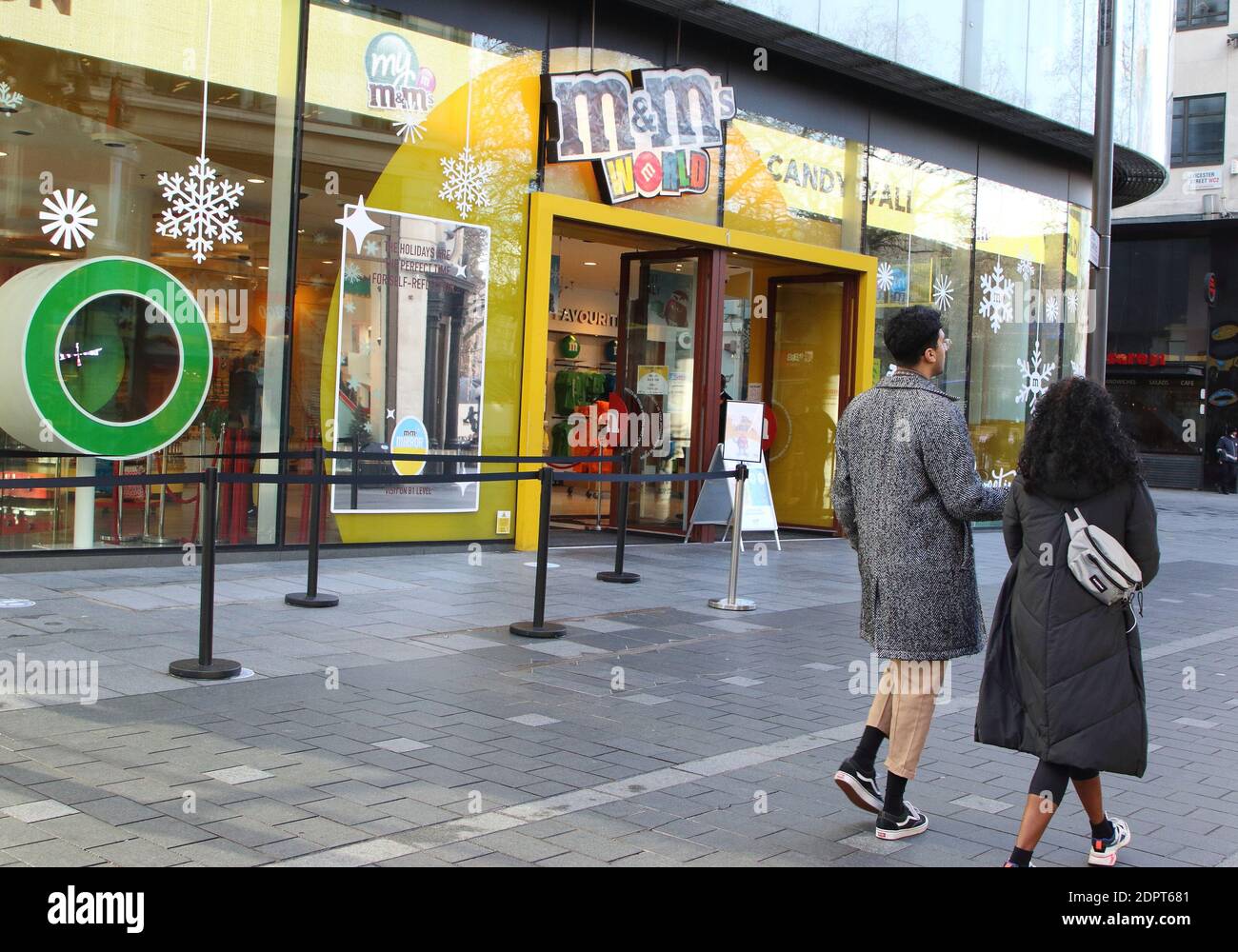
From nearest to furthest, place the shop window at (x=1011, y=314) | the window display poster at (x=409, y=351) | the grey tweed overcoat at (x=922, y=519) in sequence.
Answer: the grey tweed overcoat at (x=922, y=519), the window display poster at (x=409, y=351), the shop window at (x=1011, y=314)

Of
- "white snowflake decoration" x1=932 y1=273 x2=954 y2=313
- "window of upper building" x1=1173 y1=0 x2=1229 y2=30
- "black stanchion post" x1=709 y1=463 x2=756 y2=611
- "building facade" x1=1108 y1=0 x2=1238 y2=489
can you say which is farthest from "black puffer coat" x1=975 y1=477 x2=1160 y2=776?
"window of upper building" x1=1173 y1=0 x2=1229 y2=30

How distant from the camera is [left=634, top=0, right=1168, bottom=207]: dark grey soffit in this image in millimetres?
13164

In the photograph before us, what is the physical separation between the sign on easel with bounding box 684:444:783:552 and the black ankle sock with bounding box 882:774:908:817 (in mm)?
8490

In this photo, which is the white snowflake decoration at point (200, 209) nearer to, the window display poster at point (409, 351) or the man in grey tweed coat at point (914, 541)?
the window display poster at point (409, 351)

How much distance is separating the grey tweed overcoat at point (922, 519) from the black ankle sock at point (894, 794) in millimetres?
447

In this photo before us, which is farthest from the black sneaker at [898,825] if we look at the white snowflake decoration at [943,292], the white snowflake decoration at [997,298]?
the white snowflake decoration at [997,298]

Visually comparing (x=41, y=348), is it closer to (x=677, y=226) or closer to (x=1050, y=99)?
(x=677, y=226)

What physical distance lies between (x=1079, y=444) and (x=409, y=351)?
8.44m

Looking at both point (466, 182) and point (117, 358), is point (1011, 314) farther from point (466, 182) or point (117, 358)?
point (117, 358)

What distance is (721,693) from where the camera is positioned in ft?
22.6

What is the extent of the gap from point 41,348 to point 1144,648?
838 centimetres

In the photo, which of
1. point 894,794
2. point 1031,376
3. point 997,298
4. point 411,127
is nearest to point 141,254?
point 411,127

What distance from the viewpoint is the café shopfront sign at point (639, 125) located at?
1252 cm
